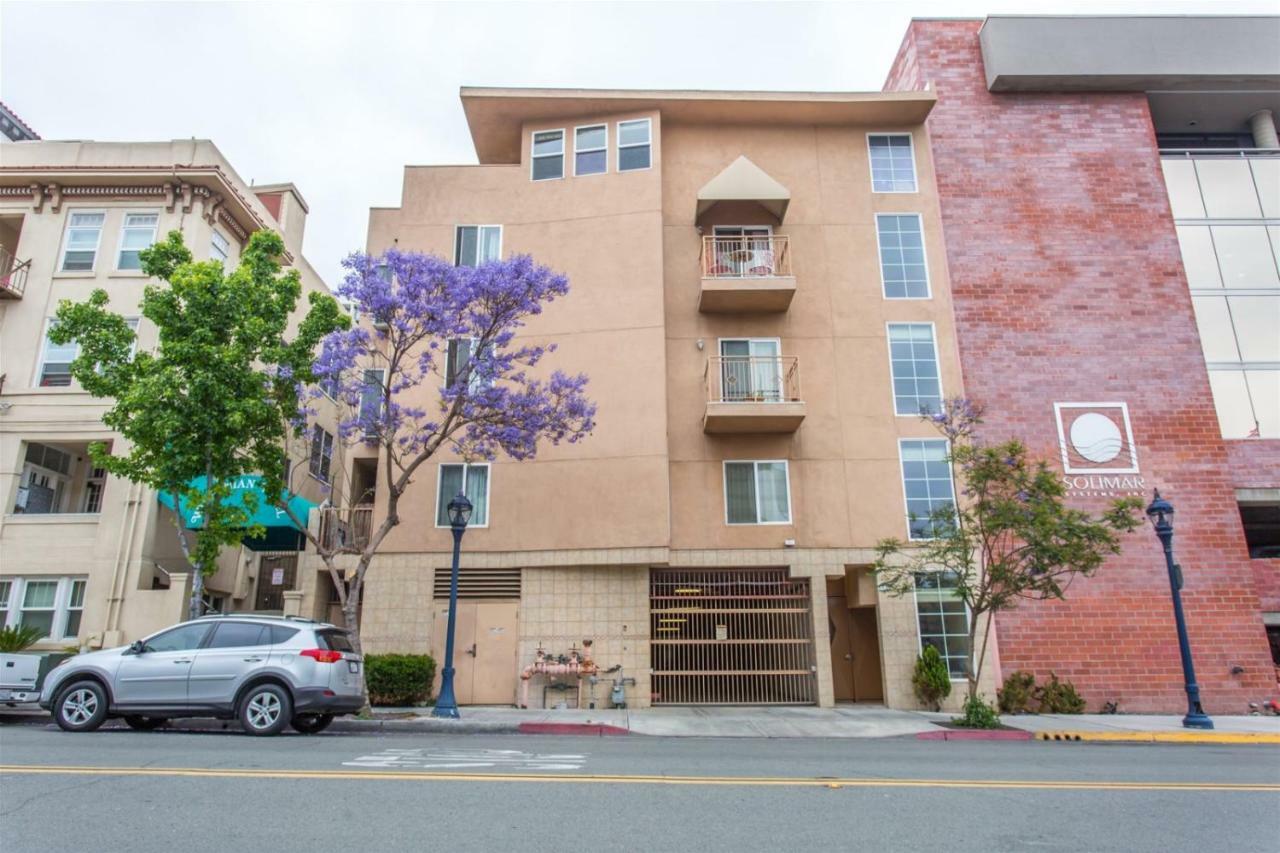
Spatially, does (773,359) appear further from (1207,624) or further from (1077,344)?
(1207,624)

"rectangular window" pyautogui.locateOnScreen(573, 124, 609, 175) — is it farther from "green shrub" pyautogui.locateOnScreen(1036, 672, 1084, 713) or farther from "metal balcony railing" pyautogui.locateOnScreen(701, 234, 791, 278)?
"green shrub" pyautogui.locateOnScreen(1036, 672, 1084, 713)

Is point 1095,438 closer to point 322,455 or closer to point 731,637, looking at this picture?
point 731,637

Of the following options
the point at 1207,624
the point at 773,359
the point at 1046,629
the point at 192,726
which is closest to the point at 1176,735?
the point at 1046,629

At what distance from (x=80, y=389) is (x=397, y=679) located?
35.8 ft

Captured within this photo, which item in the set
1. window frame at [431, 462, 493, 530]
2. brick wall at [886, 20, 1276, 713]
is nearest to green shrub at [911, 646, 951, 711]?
brick wall at [886, 20, 1276, 713]

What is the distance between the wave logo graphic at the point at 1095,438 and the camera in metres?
18.4

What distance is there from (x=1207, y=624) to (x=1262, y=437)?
203 inches

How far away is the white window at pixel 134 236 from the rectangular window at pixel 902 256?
18537 mm

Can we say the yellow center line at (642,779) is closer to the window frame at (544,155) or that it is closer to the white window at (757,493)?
the white window at (757,493)

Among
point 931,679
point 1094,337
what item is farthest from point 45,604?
point 1094,337

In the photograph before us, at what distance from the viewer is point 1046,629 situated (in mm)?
17359

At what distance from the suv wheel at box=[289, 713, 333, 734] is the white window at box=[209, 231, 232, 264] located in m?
13.8

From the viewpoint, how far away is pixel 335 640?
39.2 feet

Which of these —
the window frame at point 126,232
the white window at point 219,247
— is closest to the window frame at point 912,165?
the white window at point 219,247
